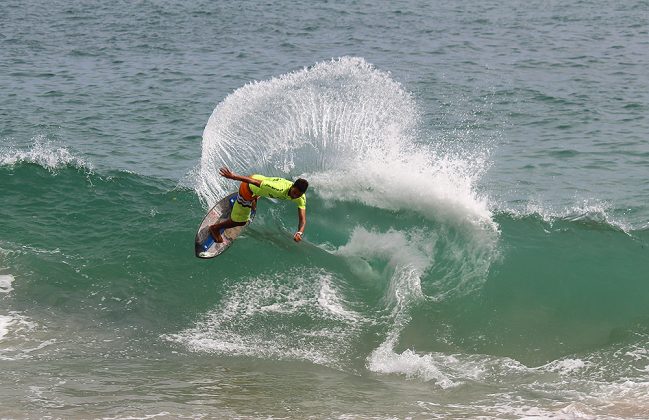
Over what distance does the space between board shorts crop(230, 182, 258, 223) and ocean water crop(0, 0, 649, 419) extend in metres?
1.02

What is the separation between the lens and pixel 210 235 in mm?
14531

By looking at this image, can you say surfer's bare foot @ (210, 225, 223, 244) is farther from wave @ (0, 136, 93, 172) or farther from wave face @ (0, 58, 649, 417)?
wave @ (0, 136, 93, 172)

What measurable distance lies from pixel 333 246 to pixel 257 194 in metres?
2.49

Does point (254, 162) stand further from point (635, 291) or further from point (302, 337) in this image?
point (635, 291)

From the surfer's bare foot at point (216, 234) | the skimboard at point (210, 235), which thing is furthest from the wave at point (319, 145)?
the surfer's bare foot at point (216, 234)

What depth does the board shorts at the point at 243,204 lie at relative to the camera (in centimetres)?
1383

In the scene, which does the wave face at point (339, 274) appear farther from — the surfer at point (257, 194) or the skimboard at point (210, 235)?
the surfer at point (257, 194)

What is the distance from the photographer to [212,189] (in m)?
16.7

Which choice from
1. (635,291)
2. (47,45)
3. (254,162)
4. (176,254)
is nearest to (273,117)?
(254,162)

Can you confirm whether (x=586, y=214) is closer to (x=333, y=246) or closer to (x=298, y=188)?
(x=333, y=246)

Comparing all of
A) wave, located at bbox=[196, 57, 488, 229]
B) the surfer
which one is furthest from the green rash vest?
wave, located at bbox=[196, 57, 488, 229]

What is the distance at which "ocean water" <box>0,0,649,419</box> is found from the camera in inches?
440

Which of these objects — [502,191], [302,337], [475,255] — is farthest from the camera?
[502,191]

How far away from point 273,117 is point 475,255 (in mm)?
4315
